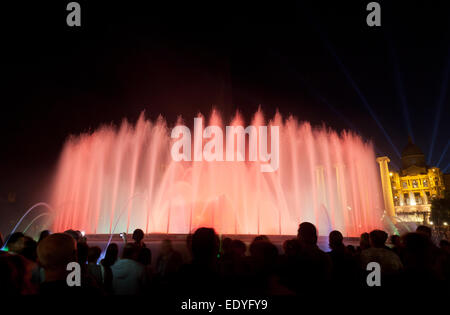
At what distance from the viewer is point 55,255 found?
297cm

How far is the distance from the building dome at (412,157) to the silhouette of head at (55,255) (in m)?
120

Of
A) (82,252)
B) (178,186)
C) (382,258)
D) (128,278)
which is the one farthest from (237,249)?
(178,186)

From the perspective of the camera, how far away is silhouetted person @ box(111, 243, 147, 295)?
486cm

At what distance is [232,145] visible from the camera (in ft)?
107

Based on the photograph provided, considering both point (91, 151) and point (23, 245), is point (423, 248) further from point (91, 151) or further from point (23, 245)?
point (91, 151)

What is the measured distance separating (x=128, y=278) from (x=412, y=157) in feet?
409

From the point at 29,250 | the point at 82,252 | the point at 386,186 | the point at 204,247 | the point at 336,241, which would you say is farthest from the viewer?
the point at 386,186

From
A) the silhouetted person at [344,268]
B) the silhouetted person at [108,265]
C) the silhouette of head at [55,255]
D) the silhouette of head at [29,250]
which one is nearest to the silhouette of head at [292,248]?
the silhouetted person at [344,268]

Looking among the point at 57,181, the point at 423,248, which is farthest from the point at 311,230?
the point at 57,181

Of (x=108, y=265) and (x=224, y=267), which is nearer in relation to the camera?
(x=224, y=267)

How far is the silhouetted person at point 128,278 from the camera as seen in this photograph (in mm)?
4863

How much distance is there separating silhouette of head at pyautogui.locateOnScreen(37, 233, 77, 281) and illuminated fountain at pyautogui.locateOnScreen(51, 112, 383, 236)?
23996 millimetres

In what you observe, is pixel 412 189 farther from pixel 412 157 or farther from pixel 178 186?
pixel 178 186
